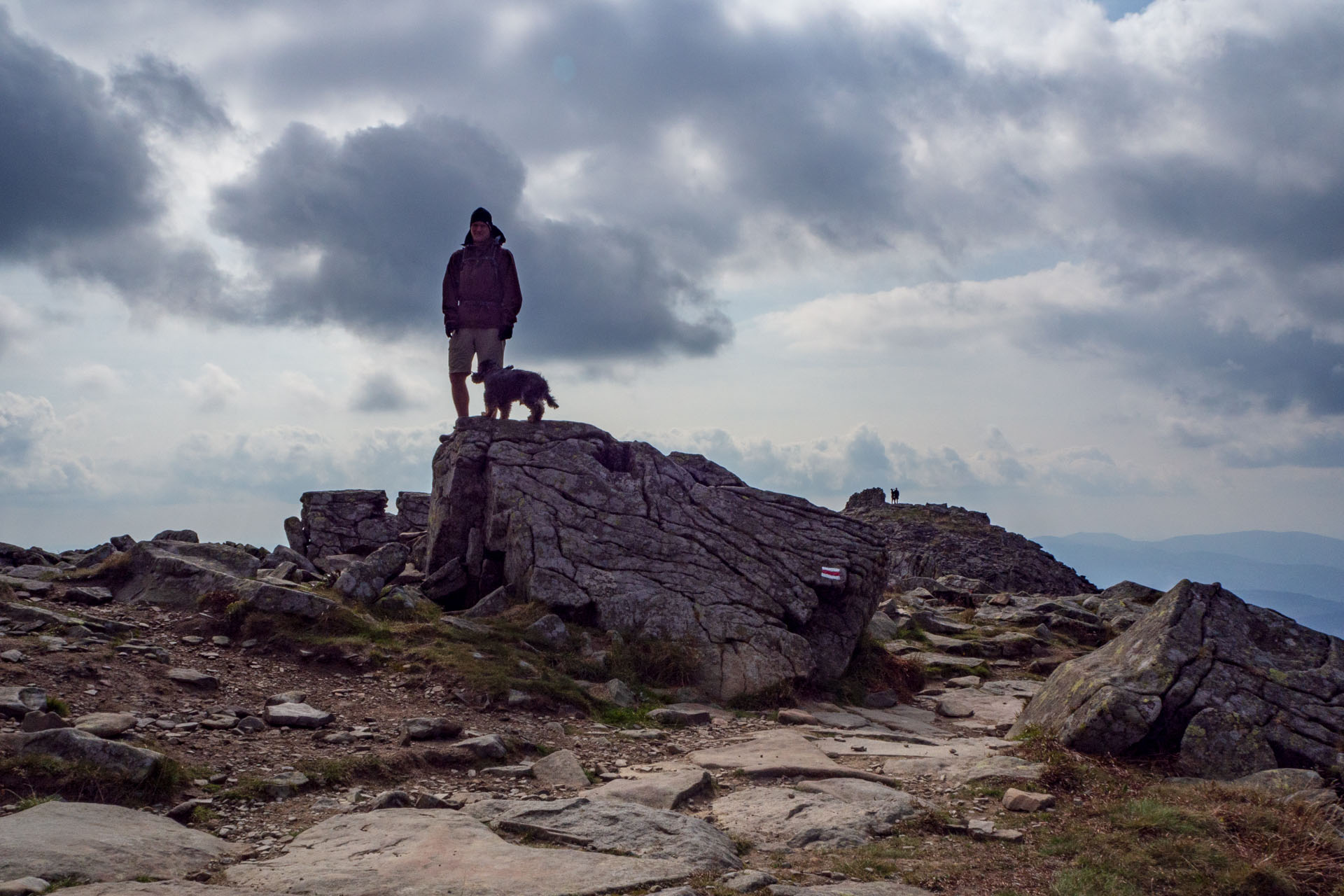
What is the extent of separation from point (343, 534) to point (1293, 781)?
1806cm

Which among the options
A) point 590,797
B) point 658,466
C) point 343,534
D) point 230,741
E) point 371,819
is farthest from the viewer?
point 343,534

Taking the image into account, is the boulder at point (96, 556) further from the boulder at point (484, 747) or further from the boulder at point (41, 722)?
the boulder at point (484, 747)

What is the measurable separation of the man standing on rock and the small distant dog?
1.93 feet

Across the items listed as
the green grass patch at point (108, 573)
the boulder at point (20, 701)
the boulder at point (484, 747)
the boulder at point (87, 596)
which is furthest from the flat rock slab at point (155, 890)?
the green grass patch at point (108, 573)

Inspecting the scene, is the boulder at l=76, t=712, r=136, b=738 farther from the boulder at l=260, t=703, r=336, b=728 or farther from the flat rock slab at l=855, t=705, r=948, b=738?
the flat rock slab at l=855, t=705, r=948, b=738

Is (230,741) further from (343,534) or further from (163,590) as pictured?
(343,534)

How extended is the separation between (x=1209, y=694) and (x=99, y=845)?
10240mm

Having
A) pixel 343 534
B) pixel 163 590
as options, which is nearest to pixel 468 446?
pixel 163 590

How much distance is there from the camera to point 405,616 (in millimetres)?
13031

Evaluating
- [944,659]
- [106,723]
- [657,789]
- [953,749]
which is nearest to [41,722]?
[106,723]

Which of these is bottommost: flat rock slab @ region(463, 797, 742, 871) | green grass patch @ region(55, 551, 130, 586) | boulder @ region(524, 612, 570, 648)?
flat rock slab @ region(463, 797, 742, 871)

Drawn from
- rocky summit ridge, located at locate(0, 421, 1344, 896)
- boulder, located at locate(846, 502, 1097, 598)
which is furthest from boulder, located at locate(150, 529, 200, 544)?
boulder, located at locate(846, 502, 1097, 598)

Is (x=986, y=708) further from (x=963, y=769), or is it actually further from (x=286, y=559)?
(x=286, y=559)

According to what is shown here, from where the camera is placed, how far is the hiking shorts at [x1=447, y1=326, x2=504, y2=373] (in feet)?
55.0
